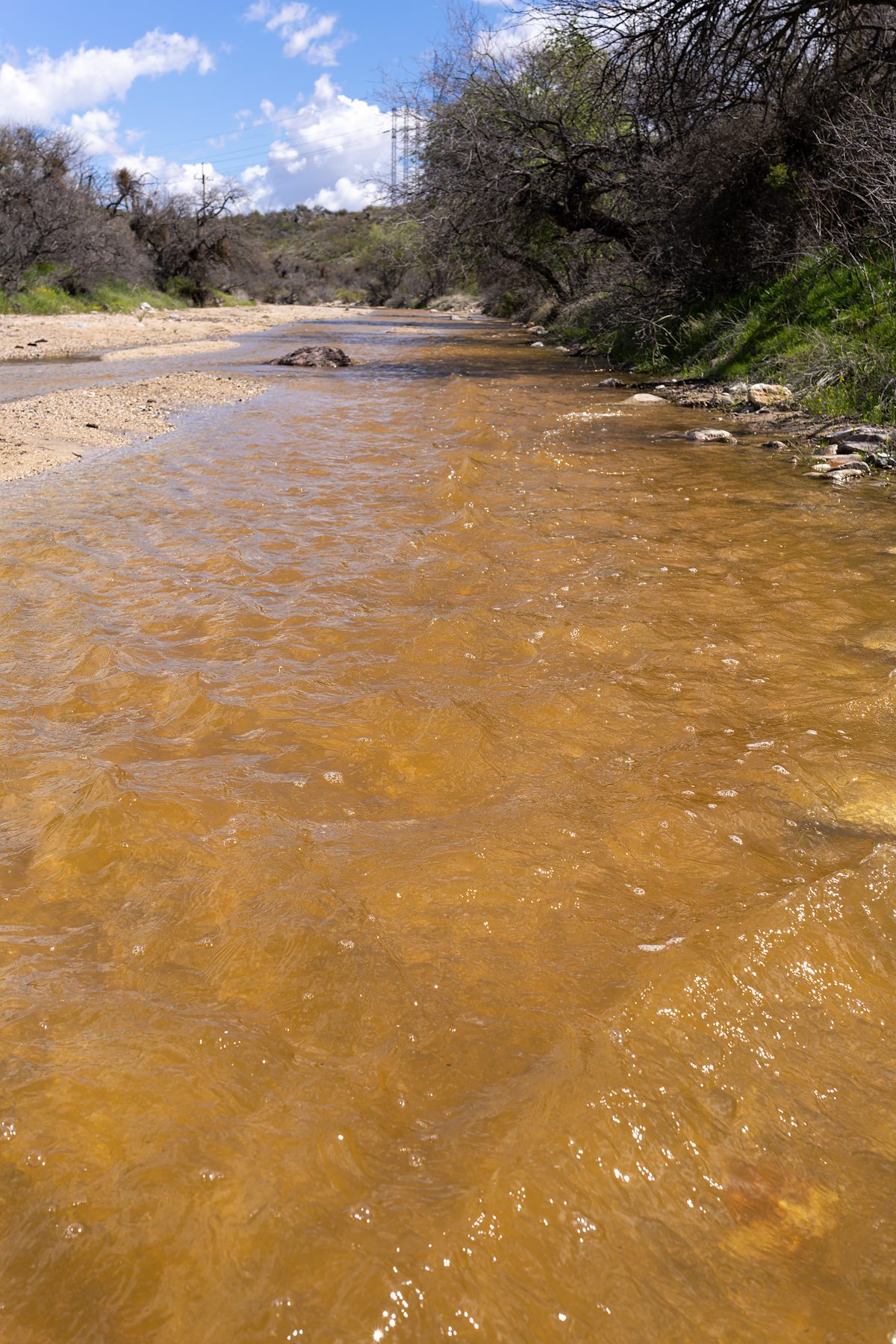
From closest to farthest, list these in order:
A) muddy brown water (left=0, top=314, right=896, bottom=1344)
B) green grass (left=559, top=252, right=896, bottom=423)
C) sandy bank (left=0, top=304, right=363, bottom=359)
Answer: muddy brown water (left=0, top=314, right=896, bottom=1344) → green grass (left=559, top=252, right=896, bottom=423) → sandy bank (left=0, top=304, right=363, bottom=359)

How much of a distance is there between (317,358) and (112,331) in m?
8.90

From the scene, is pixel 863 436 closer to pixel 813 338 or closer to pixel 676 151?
pixel 813 338

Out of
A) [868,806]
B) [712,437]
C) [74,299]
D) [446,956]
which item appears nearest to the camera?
[446,956]

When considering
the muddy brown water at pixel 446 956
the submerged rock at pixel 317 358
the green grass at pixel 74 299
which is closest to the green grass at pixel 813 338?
the muddy brown water at pixel 446 956

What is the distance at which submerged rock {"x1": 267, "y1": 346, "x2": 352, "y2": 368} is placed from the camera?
16297 mm

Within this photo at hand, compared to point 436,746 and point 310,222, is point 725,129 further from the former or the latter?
point 310,222

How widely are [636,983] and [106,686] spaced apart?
7.92 feet

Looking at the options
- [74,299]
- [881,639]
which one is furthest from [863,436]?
[74,299]

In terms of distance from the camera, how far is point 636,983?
1.96m

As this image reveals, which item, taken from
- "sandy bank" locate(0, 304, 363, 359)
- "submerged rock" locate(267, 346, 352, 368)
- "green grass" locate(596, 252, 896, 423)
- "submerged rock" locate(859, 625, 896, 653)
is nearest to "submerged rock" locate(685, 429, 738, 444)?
"green grass" locate(596, 252, 896, 423)

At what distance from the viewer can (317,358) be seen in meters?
16.5

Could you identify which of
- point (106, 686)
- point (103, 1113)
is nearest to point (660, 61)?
point (106, 686)

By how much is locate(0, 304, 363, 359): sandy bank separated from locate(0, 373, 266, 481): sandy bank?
6141mm

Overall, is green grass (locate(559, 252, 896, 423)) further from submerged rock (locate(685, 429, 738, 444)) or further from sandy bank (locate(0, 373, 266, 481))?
sandy bank (locate(0, 373, 266, 481))
